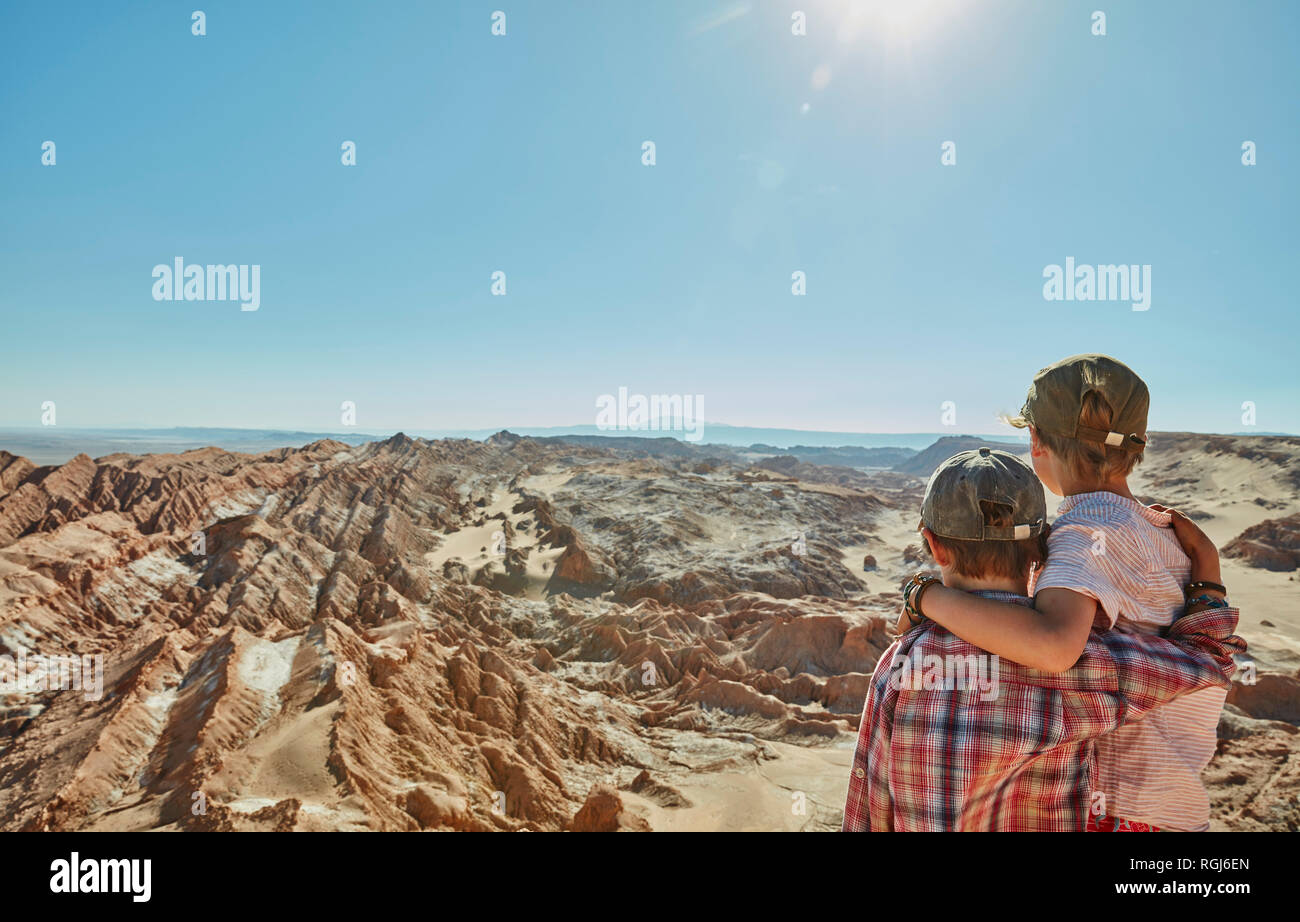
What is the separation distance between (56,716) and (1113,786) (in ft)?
53.6

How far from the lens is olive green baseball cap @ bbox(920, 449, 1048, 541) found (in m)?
1.67

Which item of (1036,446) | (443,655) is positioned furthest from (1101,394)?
(443,655)

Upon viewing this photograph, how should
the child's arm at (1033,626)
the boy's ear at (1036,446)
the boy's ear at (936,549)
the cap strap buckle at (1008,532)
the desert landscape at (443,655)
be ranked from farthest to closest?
the desert landscape at (443,655)
the boy's ear at (1036,446)
the boy's ear at (936,549)
the cap strap buckle at (1008,532)
the child's arm at (1033,626)

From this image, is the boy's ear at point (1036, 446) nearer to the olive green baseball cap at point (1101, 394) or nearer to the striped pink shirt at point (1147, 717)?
the olive green baseball cap at point (1101, 394)

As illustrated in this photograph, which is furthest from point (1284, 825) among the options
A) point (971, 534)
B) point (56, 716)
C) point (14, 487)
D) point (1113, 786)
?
point (14, 487)

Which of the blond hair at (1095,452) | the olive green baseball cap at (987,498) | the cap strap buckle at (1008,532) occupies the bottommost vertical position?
the cap strap buckle at (1008,532)

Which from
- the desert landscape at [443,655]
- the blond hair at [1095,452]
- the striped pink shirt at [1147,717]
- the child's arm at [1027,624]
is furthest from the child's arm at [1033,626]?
the desert landscape at [443,655]

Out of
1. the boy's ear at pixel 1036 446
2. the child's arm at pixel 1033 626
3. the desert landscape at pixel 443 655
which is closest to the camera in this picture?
the child's arm at pixel 1033 626

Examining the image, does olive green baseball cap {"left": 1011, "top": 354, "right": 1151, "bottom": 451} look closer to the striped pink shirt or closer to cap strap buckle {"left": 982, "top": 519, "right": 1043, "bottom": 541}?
the striped pink shirt

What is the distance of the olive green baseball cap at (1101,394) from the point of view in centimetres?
181

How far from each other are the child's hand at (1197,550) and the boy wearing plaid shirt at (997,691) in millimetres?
18

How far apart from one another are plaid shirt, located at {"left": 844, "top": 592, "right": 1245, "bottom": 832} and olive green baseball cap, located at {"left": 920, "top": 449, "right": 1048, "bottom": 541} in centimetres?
17

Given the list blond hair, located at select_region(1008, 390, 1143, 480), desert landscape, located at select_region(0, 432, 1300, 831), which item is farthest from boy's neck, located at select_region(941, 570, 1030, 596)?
desert landscape, located at select_region(0, 432, 1300, 831)

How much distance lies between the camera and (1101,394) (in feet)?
5.97
